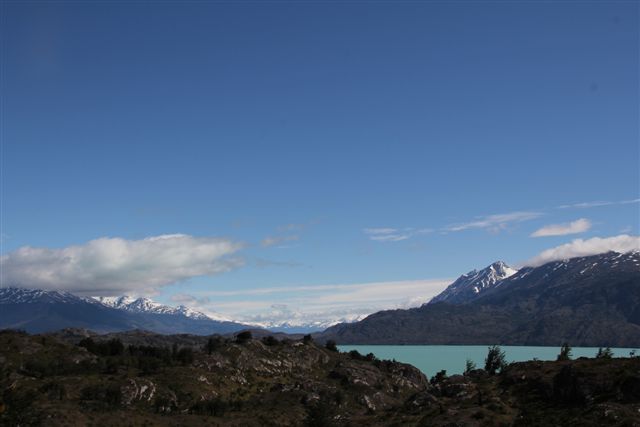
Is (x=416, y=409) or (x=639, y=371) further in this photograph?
(x=416, y=409)

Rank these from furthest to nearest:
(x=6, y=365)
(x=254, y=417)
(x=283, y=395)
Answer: (x=283, y=395) < (x=6, y=365) < (x=254, y=417)

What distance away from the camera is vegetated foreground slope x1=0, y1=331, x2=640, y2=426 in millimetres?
82875

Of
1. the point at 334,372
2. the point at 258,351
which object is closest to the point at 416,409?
the point at 334,372

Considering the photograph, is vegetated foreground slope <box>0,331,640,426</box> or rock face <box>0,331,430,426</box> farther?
rock face <box>0,331,430,426</box>

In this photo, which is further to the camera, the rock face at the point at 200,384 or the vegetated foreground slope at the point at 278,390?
the rock face at the point at 200,384

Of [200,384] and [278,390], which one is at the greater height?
[200,384]

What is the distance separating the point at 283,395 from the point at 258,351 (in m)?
39.3

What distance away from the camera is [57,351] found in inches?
5906

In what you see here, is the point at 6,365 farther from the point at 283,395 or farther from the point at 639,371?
the point at 639,371

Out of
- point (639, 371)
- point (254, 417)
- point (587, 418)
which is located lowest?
point (254, 417)

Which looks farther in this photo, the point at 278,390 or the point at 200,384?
the point at 278,390

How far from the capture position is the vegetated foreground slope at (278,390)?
82875mm

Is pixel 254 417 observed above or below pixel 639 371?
below

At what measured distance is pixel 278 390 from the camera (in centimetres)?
14350
